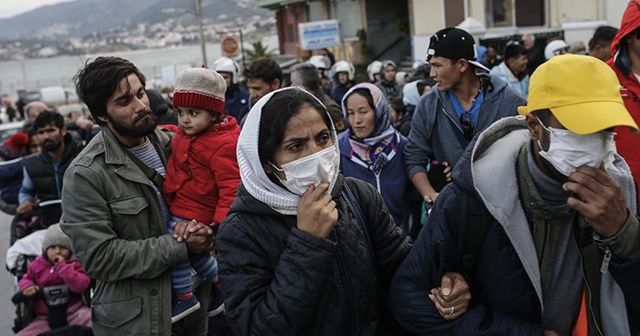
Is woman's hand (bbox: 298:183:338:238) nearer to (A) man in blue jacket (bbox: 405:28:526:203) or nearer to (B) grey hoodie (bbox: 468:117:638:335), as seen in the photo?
(B) grey hoodie (bbox: 468:117:638:335)

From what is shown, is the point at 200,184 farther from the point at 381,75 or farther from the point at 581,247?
the point at 381,75

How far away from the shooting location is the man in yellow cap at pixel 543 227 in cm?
195

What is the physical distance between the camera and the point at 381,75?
15133 mm

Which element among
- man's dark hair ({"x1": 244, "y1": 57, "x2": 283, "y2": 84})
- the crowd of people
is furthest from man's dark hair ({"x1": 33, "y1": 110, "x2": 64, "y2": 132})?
the crowd of people

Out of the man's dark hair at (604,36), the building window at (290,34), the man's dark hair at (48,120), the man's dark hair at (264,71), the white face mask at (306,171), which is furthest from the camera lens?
the building window at (290,34)

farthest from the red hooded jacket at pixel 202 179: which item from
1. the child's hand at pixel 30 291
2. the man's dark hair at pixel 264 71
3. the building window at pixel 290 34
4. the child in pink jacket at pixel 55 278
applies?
the building window at pixel 290 34

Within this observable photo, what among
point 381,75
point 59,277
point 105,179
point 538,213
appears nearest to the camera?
point 538,213

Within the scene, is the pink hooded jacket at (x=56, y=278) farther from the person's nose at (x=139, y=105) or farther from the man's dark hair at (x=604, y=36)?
the man's dark hair at (x=604, y=36)

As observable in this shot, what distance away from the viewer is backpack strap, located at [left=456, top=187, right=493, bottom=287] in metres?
2.19

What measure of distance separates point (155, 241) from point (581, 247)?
204 centimetres

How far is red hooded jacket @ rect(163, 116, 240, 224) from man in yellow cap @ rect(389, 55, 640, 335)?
4.28 ft

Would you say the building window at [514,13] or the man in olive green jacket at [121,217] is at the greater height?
the building window at [514,13]

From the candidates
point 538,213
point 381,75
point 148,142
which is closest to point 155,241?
point 148,142

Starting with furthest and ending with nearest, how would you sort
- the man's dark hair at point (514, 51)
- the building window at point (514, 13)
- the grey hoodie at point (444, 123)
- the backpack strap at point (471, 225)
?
the building window at point (514, 13)
the man's dark hair at point (514, 51)
the grey hoodie at point (444, 123)
the backpack strap at point (471, 225)
